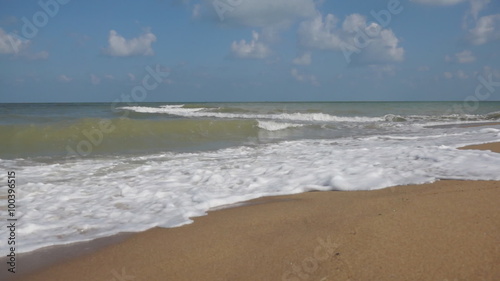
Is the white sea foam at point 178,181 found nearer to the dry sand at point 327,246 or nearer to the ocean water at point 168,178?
the ocean water at point 168,178

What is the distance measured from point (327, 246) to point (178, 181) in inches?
133

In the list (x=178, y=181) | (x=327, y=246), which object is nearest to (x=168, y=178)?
(x=178, y=181)

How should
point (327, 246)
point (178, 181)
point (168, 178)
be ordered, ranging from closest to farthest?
point (327, 246) < point (178, 181) < point (168, 178)

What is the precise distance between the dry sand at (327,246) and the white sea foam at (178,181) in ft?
2.07

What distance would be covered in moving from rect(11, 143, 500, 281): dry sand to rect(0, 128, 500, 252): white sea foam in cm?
63

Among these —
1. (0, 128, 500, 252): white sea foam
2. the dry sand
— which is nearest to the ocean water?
(0, 128, 500, 252): white sea foam

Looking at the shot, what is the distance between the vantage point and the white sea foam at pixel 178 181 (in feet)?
13.3

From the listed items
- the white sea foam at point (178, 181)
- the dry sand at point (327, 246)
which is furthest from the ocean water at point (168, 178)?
the dry sand at point (327, 246)

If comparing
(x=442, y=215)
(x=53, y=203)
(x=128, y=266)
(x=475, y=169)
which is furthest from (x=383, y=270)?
(x=53, y=203)

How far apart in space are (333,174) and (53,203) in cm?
371

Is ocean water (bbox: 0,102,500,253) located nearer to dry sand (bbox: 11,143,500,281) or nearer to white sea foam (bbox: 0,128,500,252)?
white sea foam (bbox: 0,128,500,252)

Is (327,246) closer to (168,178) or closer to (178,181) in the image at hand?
(178,181)

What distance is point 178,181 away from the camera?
5.82m

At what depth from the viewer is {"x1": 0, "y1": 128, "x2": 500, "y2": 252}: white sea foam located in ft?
13.3
